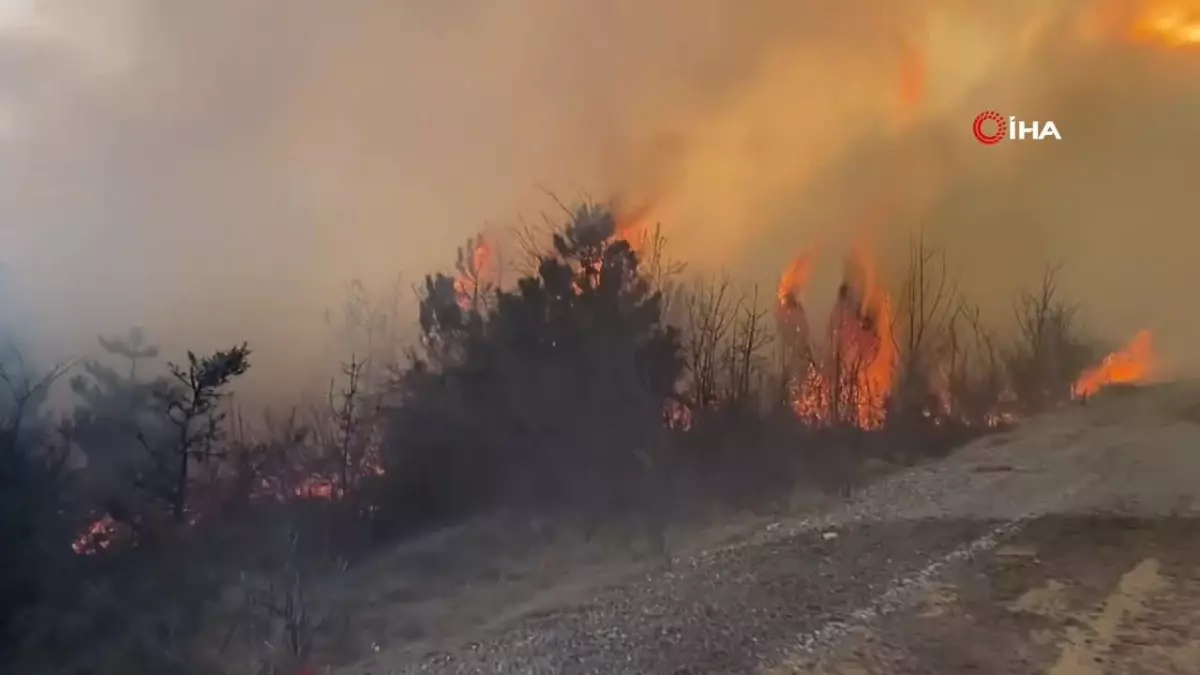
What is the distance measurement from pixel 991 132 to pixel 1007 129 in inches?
1.1

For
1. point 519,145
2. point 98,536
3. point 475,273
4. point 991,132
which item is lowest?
point 98,536

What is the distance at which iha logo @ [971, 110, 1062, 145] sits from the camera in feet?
5.88

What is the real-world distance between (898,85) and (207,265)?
1.32m

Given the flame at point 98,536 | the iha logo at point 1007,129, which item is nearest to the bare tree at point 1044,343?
the iha logo at point 1007,129

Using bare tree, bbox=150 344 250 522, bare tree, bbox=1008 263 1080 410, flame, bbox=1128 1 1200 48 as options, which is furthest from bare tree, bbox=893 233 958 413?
bare tree, bbox=150 344 250 522

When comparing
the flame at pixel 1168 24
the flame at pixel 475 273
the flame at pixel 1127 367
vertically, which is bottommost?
the flame at pixel 1127 367

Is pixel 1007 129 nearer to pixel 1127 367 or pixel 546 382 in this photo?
pixel 1127 367

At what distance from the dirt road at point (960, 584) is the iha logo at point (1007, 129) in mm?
462

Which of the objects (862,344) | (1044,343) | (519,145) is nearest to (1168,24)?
(1044,343)

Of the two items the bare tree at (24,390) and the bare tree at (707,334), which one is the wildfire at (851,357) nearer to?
the bare tree at (707,334)

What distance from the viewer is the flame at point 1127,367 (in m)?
1.72

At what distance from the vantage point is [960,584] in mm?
1644

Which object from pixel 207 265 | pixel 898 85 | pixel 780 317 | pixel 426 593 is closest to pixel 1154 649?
pixel 780 317

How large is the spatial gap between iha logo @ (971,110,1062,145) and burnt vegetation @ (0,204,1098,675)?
0.22 metres
